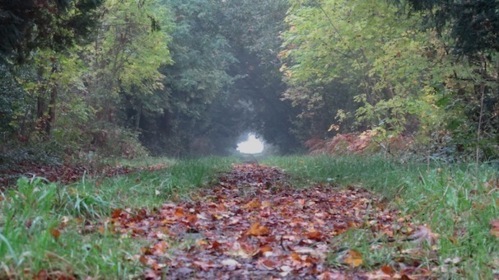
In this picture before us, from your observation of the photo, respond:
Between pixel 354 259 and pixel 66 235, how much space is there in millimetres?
1979

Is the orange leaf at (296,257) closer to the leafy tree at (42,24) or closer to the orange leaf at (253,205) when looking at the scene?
the orange leaf at (253,205)

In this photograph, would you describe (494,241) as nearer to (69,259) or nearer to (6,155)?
(69,259)

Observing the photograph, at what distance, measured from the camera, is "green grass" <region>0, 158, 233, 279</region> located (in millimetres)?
2672

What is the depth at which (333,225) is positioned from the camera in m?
4.96

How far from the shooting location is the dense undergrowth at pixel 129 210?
2789mm

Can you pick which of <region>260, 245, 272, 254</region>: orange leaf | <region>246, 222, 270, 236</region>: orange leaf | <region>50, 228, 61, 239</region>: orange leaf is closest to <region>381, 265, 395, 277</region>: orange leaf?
<region>260, 245, 272, 254</region>: orange leaf

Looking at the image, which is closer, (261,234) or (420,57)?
(261,234)

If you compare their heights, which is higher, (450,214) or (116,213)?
(450,214)

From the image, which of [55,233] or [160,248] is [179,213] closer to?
[160,248]

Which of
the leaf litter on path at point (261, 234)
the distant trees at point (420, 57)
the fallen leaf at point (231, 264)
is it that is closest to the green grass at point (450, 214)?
the leaf litter on path at point (261, 234)

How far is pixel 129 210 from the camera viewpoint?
495 cm

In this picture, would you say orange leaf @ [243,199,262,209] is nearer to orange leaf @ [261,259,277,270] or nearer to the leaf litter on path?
the leaf litter on path

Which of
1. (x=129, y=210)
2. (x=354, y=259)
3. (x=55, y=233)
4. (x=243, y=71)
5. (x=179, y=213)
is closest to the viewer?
(x=55, y=233)

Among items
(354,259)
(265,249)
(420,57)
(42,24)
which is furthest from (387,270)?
(420,57)
